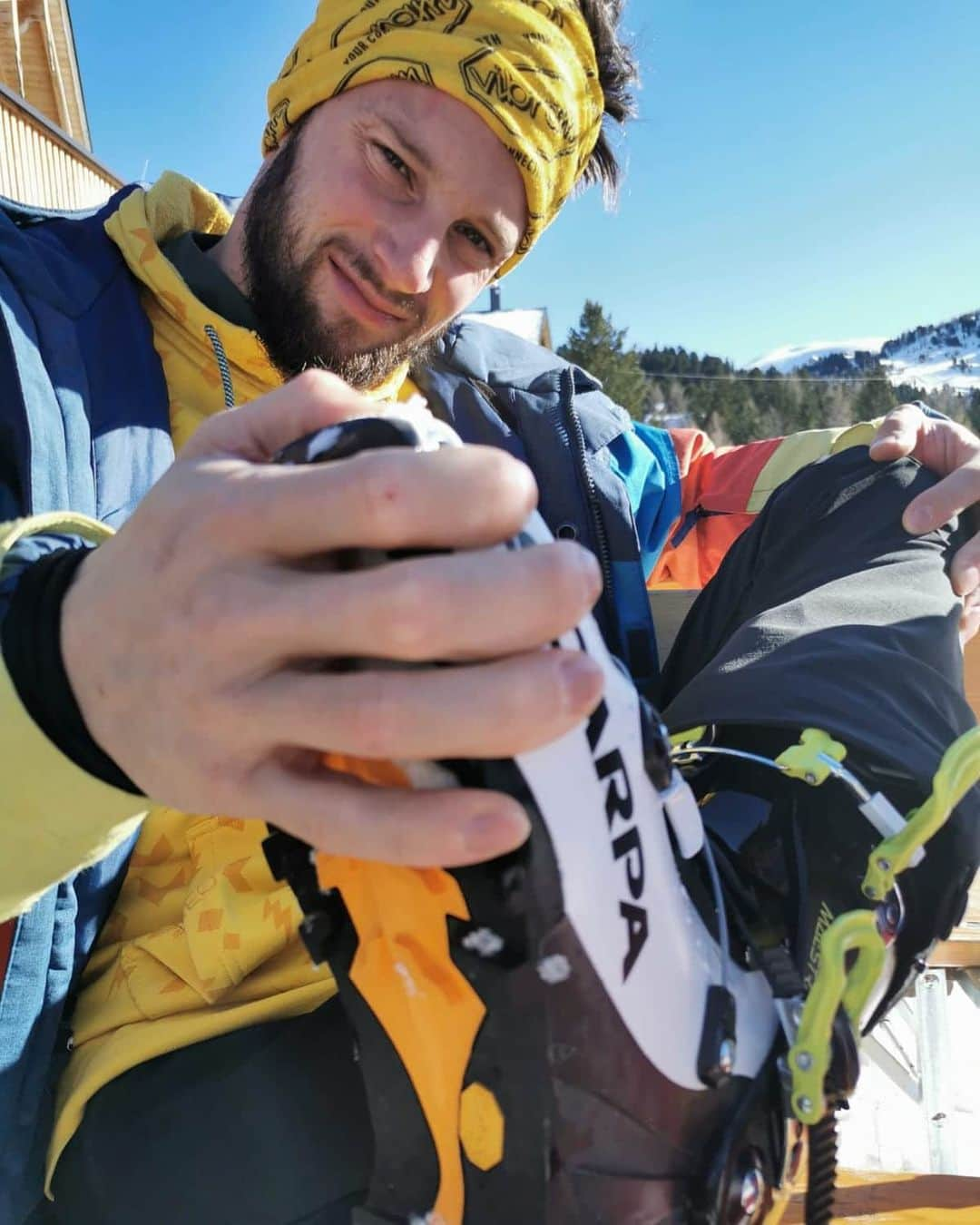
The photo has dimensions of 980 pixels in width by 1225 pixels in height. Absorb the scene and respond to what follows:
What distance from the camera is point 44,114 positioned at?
781 cm

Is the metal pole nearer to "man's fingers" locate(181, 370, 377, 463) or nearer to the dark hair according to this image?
"man's fingers" locate(181, 370, 377, 463)

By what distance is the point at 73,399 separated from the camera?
0.89 meters

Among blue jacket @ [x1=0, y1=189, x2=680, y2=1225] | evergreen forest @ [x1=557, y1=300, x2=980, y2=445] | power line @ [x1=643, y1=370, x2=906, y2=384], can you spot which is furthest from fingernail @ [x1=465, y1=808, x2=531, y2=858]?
power line @ [x1=643, y1=370, x2=906, y2=384]

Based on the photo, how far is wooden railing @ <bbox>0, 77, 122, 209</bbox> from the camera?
234 inches

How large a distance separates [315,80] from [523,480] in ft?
4.32

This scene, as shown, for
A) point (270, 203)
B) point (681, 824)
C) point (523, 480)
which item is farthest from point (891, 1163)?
point (270, 203)

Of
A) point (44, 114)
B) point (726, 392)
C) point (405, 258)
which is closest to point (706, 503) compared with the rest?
point (405, 258)

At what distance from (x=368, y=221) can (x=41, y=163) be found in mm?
6759

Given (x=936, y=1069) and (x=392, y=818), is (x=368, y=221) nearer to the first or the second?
(x=392, y=818)

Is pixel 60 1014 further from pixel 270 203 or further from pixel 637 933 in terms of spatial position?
pixel 270 203

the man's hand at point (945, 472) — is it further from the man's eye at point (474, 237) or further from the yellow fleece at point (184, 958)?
the yellow fleece at point (184, 958)

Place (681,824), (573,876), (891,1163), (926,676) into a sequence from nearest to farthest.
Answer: (573,876) < (681,824) < (926,676) < (891,1163)

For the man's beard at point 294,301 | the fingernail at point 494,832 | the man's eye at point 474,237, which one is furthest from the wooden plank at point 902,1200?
the man's eye at point 474,237

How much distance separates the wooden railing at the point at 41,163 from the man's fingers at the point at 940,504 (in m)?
5.69
